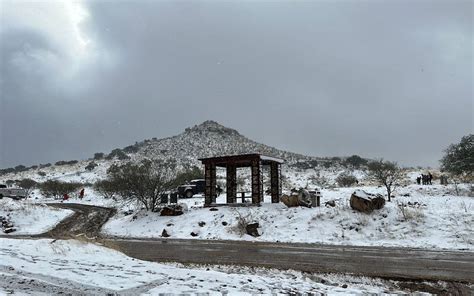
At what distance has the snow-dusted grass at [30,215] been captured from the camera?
28.6 metres

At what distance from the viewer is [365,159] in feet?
284

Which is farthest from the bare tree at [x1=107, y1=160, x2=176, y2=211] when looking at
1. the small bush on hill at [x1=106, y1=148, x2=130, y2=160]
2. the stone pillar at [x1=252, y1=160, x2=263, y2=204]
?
the small bush on hill at [x1=106, y1=148, x2=130, y2=160]

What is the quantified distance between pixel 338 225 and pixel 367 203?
2.17m

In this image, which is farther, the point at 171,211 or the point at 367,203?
the point at 171,211

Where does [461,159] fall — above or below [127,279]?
above

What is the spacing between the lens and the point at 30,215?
101ft

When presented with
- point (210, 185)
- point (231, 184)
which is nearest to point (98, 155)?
point (231, 184)

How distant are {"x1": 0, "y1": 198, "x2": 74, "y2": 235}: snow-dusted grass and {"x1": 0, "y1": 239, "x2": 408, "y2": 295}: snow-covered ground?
2004 cm

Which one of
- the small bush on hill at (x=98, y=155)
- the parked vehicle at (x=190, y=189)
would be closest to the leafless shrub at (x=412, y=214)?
the parked vehicle at (x=190, y=189)

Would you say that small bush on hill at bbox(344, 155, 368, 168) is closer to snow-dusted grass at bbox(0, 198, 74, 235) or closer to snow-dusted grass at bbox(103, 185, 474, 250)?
snow-dusted grass at bbox(103, 185, 474, 250)

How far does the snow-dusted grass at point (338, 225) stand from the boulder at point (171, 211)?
49 centimetres

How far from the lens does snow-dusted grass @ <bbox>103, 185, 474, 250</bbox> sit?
17828 mm

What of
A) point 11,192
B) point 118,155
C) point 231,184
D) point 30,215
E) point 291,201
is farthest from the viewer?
point 118,155

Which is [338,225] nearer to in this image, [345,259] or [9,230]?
[345,259]
